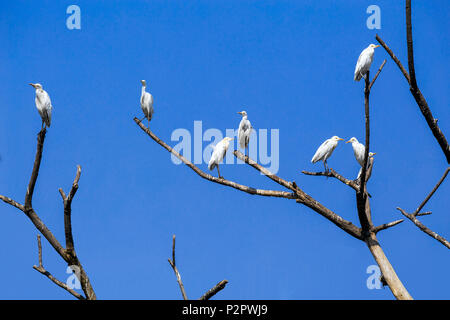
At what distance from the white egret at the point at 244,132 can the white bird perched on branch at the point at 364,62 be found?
3.10m

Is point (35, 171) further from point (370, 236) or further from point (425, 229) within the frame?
point (425, 229)

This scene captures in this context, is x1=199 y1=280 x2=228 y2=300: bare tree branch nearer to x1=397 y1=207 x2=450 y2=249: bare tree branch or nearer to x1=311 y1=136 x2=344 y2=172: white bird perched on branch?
x1=397 y1=207 x2=450 y2=249: bare tree branch

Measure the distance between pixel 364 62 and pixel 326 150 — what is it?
2479mm

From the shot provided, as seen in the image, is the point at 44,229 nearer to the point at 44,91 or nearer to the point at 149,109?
the point at 44,91

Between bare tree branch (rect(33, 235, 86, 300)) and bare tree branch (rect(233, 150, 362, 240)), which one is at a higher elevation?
bare tree branch (rect(233, 150, 362, 240))

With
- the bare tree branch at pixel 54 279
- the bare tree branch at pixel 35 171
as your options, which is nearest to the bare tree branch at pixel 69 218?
the bare tree branch at pixel 54 279

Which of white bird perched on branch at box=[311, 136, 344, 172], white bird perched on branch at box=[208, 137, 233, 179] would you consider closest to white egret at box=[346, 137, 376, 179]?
white bird perched on branch at box=[311, 136, 344, 172]

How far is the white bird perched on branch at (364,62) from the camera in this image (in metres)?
13.0

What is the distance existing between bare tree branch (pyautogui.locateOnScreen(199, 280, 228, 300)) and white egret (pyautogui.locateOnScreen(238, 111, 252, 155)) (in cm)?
792

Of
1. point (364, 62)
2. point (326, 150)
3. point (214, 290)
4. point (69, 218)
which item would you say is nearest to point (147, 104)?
point (326, 150)

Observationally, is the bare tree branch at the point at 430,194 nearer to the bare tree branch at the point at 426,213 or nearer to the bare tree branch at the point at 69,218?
the bare tree branch at the point at 426,213

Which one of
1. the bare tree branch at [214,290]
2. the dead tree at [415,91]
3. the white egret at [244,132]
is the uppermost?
the white egret at [244,132]

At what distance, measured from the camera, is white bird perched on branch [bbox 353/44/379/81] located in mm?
12969
